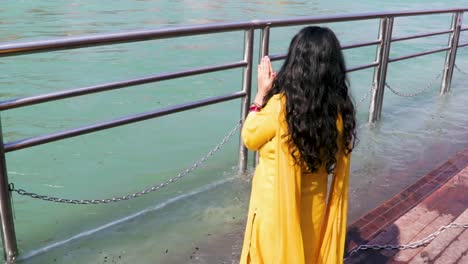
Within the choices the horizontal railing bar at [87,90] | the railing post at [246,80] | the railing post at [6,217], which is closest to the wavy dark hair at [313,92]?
the horizontal railing bar at [87,90]

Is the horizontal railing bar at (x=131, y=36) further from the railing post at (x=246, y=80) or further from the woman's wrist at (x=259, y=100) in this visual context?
the woman's wrist at (x=259, y=100)

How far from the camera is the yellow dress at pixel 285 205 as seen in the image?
1.92 meters

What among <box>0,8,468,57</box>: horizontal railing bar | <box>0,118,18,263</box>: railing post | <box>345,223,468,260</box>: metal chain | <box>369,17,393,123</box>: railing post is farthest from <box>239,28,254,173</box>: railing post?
<box>369,17,393,123</box>: railing post

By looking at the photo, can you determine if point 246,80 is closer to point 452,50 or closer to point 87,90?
point 87,90

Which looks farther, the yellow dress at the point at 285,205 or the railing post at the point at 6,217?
the railing post at the point at 6,217

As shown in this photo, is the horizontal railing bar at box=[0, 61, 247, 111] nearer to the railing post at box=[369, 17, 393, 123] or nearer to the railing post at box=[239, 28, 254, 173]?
the railing post at box=[239, 28, 254, 173]

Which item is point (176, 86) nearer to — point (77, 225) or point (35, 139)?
point (77, 225)

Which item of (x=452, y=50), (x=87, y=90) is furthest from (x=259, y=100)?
(x=452, y=50)

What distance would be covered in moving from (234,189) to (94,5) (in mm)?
16713

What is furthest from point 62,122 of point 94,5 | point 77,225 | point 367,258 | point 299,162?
point 94,5

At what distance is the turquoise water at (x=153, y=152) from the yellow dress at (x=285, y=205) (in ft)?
3.86

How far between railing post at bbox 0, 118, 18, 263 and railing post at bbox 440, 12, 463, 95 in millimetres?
5556

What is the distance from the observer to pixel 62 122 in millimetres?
6469

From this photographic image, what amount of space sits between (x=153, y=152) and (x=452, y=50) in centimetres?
406
